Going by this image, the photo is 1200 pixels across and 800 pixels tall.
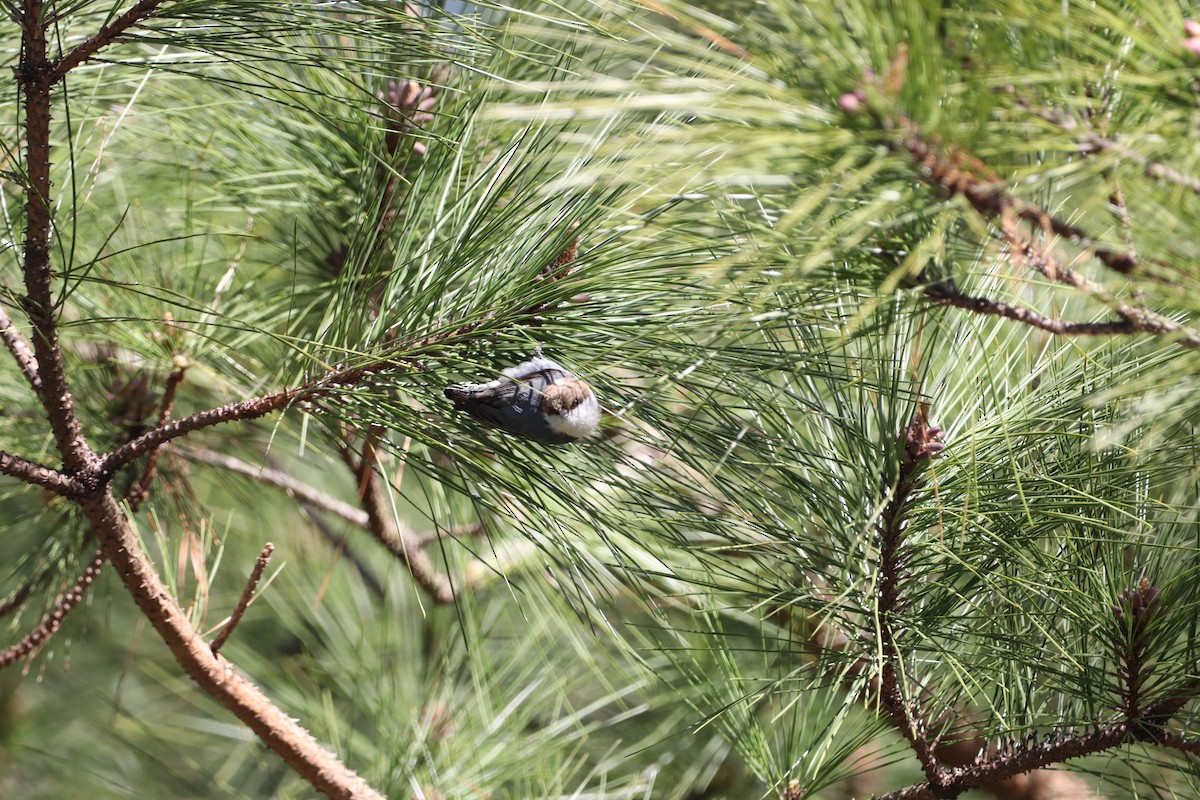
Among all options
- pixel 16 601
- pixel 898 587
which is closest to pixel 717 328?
pixel 898 587

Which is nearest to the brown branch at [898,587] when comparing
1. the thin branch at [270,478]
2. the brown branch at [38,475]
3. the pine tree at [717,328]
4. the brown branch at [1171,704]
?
the pine tree at [717,328]

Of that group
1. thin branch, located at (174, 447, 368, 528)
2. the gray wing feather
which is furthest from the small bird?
thin branch, located at (174, 447, 368, 528)

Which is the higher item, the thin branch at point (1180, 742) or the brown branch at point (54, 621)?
the thin branch at point (1180, 742)

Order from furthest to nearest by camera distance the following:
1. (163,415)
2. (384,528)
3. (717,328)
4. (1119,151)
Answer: (384,528), (163,415), (717,328), (1119,151)

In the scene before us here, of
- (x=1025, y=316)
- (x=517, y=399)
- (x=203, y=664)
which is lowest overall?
(x=203, y=664)

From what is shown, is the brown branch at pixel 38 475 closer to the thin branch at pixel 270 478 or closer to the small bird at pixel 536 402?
the small bird at pixel 536 402

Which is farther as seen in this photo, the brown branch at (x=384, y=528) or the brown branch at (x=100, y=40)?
the brown branch at (x=384, y=528)

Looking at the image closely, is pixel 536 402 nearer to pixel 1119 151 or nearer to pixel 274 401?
pixel 274 401
